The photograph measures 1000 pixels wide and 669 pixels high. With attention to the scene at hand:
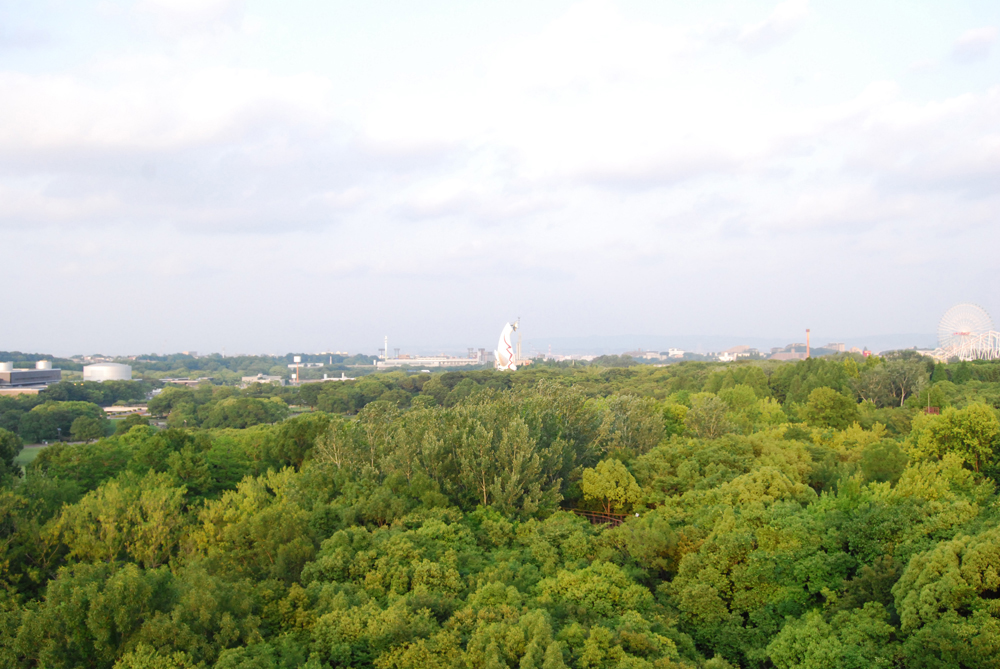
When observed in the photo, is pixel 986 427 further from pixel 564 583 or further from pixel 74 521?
pixel 74 521

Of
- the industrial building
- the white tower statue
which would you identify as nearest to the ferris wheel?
the white tower statue

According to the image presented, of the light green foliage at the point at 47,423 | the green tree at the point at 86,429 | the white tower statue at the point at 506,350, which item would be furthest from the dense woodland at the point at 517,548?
the white tower statue at the point at 506,350

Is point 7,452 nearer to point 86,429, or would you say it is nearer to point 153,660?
point 86,429

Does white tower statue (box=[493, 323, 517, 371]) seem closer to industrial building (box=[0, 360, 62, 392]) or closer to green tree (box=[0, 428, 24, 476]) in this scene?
industrial building (box=[0, 360, 62, 392])

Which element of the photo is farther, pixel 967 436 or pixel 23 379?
pixel 23 379

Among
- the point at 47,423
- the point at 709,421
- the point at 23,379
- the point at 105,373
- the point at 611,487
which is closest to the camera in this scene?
the point at 611,487

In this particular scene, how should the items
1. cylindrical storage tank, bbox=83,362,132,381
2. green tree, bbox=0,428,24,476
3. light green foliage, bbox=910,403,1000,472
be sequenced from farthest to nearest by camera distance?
cylindrical storage tank, bbox=83,362,132,381 < green tree, bbox=0,428,24,476 < light green foliage, bbox=910,403,1000,472

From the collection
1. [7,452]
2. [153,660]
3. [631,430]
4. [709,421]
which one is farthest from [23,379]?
[153,660]
